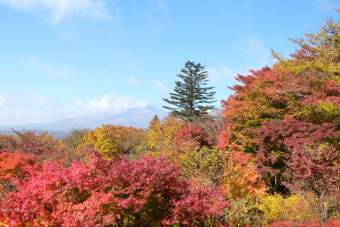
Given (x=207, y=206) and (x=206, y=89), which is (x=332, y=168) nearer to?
(x=207, y=206)

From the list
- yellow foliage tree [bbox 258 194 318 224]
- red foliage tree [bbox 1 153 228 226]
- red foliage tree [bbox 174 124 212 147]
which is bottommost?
yellow foliage tree [bbox 258 194 318 224]

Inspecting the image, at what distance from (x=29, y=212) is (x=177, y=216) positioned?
4605 millimetres

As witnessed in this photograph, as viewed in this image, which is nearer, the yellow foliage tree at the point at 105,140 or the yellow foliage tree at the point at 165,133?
the yellow foliage tree at the point at 165,133

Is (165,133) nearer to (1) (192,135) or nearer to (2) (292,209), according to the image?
(1) (192,135)

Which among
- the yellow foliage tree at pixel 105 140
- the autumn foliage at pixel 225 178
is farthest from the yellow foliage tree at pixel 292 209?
the yellow foliage tree at pixel 105 140

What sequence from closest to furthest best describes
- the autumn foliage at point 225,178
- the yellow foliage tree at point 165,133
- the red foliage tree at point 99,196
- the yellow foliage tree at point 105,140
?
1. the red foliage tree at point 99,196
2. the autumn foliage at point 225,178
3. the yellow foliage tree at point 165,133
4. the yellow foliage tree at point 105,140

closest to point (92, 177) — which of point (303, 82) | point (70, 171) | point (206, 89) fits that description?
point (70, 171)

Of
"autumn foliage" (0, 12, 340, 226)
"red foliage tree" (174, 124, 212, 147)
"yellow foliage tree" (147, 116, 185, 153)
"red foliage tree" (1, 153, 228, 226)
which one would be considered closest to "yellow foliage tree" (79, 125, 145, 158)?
"yellow foliage tree" (147, 116, 185, 153)

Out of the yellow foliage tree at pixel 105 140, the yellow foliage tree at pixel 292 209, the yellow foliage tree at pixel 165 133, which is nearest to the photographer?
the yellow foliage tree at pixel 292 209

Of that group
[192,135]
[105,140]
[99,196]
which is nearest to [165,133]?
[192,135]

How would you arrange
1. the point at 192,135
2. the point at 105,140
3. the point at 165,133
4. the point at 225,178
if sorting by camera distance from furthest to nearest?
the point at 105,140, the point at 165,133, the point at 192,135, the point at 225,178

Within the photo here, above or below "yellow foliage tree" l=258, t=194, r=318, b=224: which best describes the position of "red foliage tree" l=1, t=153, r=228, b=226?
above

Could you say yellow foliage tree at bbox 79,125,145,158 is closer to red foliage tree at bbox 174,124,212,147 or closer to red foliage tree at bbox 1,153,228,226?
red foliage tree at bbox 174,124,212,147

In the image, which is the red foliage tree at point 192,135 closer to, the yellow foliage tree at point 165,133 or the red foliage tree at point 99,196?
the yellow foliage tree at point 165,133
